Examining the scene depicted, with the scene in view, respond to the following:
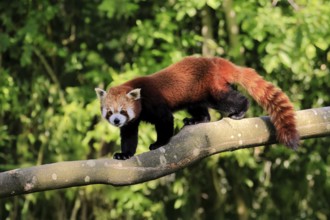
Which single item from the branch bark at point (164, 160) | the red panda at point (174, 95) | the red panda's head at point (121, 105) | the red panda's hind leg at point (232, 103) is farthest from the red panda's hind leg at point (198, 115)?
the branch bark at point (164, 160)

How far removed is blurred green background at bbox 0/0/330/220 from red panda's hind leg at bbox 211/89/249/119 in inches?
58.5

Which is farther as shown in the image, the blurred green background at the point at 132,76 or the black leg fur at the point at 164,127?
the blurred green background at the point at 132,76

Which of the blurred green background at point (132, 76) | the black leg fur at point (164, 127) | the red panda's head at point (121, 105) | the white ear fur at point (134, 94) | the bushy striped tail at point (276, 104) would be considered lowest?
the blurred green background at point (132, 76)

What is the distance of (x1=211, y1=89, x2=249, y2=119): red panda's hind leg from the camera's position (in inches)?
156

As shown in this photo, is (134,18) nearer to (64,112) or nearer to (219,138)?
(64,112)

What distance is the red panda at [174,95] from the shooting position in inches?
154

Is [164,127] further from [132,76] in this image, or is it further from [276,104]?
[132,76]

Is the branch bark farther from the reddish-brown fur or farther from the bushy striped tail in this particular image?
the reddish-brown fur

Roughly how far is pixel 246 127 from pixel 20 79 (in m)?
3.96

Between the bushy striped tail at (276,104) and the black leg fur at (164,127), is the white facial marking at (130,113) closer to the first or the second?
the black leg fur at (164,127)

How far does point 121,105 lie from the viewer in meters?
3.89

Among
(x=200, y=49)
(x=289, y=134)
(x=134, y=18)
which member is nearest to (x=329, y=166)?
(x=200, y=49)

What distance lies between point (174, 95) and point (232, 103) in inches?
13.3

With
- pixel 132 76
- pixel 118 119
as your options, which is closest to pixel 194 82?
pixel 118 119
